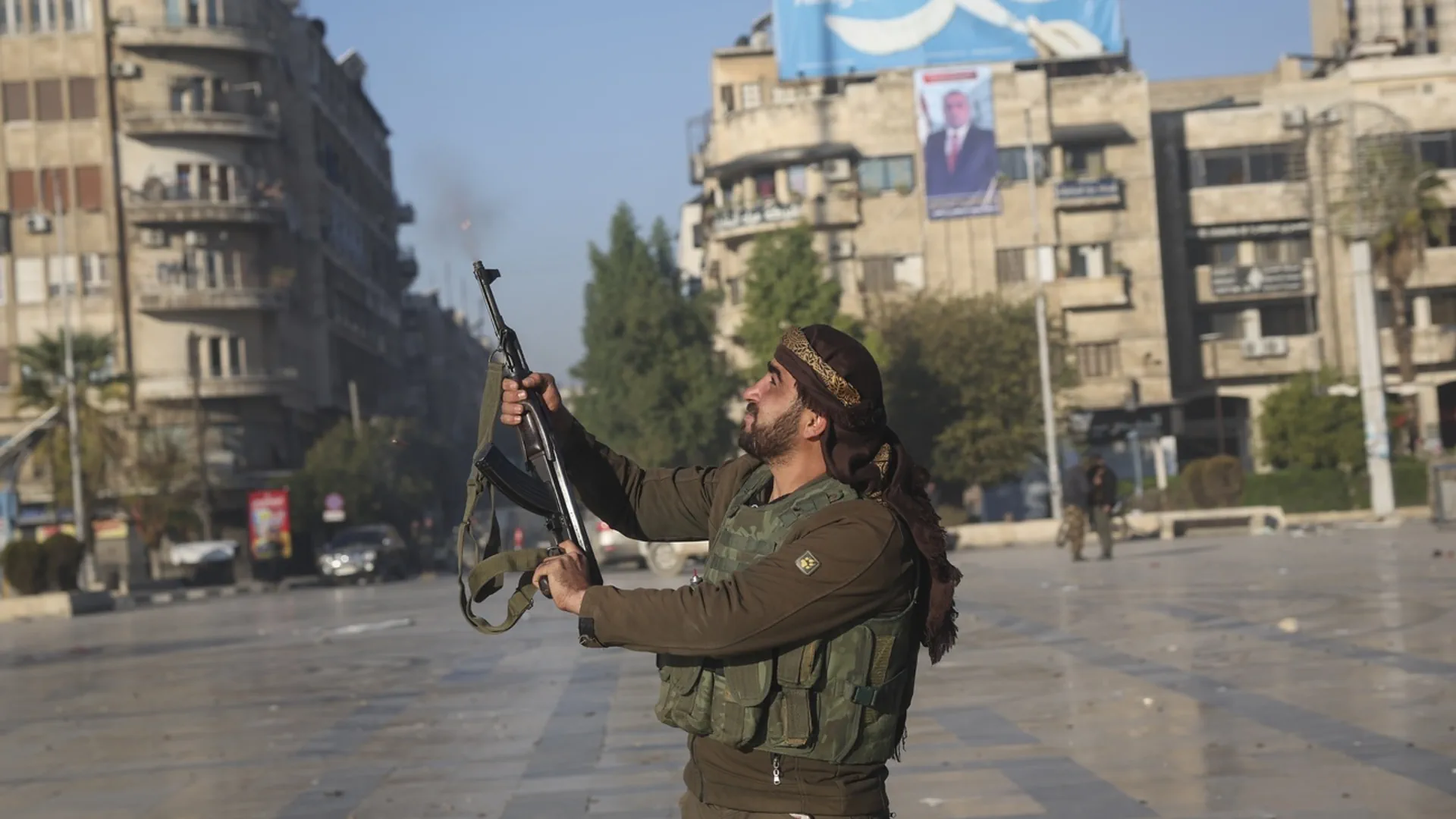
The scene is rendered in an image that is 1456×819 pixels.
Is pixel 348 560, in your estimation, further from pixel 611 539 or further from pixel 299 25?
pixel 299 25

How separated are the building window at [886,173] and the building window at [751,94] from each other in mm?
11687

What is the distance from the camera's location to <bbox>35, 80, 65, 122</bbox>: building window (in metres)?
73.2

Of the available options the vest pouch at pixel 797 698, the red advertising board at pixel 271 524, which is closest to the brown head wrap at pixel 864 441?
the vest pouch at pixel 797 698

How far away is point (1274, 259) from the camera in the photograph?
73500 mm

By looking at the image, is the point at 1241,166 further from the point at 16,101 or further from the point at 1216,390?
the point at 16,101

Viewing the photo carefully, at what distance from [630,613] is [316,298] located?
82.1m

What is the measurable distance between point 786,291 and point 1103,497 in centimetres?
3084

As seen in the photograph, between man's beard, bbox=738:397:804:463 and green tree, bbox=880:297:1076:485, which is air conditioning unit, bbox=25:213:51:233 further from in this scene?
man's beard, bbox=738:397:804:463

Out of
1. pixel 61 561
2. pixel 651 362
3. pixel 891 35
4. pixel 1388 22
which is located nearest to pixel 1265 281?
pixel 891 35

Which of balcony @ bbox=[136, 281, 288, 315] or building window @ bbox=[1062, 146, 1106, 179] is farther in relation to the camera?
building window @ bbox=[1062, 146, 1106, 179]

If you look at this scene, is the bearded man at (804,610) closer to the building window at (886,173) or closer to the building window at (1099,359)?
the building window at (1099,359)

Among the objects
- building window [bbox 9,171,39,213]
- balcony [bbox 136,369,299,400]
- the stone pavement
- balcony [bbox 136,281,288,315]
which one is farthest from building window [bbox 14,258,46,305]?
the stone pavement

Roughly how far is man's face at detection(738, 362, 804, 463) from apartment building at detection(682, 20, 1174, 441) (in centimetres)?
6795

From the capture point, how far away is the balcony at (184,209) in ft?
237
